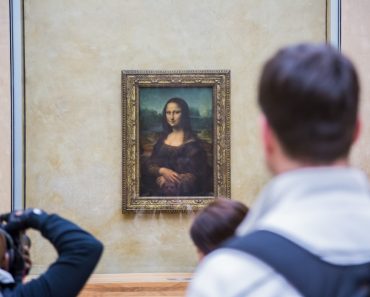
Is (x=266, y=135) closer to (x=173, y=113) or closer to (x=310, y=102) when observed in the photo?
(x=310, y=102)

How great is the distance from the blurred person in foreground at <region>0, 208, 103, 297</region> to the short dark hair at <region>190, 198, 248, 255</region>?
1.56 ft

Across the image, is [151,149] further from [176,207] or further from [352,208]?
[352,208]

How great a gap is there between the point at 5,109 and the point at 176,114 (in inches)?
119

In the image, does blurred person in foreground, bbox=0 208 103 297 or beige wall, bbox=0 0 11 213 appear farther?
beige wall, bbox=0 0 11 213

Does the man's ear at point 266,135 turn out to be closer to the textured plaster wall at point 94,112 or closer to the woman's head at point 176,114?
the woman's head at point 176,114

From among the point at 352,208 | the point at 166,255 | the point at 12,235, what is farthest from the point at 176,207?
the point at 352,208

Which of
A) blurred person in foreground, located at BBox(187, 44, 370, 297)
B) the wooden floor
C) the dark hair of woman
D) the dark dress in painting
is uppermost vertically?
the dark hair of woman

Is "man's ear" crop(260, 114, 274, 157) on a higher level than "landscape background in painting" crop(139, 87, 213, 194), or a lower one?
lower

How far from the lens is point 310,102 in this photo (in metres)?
1.24

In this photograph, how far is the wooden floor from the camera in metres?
10.9

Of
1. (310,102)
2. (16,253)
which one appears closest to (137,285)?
(16,253)

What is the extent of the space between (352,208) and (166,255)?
37.5 ft

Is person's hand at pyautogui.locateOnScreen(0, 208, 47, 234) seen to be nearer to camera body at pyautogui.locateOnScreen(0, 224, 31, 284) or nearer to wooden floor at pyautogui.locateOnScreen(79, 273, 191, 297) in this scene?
camera body at pyautogui.locateOnScreen(0, 224, 31, 284)

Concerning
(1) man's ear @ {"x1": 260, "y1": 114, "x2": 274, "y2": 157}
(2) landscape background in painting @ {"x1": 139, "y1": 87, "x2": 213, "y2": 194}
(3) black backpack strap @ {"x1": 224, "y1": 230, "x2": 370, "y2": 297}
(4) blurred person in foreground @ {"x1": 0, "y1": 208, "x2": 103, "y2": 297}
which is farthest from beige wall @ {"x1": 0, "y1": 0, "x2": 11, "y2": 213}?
(3) black backpack strap @ {"x1": 224, "y1": 230, "x2": 370, "y2": 297}
